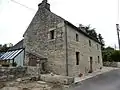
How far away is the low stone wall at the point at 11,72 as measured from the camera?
Result: 9.02m

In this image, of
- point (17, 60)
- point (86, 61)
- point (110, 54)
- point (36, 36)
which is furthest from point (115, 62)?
point (17, 60)

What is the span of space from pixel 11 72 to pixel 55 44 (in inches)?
225

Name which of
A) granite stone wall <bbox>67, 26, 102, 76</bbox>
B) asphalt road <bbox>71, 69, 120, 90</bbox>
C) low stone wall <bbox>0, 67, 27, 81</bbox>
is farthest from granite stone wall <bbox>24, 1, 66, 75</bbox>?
low stone wall <bbox>0, 67, 27, 81</bbox>

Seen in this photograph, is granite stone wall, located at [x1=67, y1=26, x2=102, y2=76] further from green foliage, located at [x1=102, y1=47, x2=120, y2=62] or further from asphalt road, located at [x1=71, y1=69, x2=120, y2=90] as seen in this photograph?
green foliage, located at [x1=102, y1=47, x2=120, y2=62]

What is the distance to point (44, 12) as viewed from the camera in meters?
15.8

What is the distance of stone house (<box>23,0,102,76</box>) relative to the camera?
13391 mm

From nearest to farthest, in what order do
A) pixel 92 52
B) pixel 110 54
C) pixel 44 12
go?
pixel 44 12 < pixel 92 52 < pixel 110 54

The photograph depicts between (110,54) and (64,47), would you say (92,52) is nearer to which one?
(64,47)

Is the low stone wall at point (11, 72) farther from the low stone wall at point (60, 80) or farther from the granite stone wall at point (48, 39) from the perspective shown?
the granite stone wall at point (48, 39)

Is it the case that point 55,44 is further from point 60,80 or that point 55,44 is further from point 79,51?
point 60,80

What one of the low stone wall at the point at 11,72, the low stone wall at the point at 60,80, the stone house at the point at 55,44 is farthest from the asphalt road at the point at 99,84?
the low stone wall at the point at 11,72

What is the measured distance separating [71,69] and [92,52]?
7027mm

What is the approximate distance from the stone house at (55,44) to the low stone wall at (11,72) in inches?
142

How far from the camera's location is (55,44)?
46.4 ft
